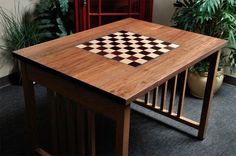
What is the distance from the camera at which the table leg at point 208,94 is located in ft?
7.11

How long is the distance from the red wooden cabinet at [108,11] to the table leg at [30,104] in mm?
1221

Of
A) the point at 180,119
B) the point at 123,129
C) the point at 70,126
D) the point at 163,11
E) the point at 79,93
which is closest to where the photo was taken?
the point at 123,129

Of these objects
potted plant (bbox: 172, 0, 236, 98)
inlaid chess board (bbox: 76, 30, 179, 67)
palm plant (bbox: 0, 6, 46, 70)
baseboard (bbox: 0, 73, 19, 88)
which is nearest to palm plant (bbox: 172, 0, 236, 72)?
potted plant (bbox: 172, 0, 236, 98)

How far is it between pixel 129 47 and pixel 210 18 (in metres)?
0.95

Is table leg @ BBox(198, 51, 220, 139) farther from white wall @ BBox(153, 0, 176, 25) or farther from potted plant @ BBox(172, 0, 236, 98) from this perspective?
white wall @ BBox(153, 0, 176, 25)

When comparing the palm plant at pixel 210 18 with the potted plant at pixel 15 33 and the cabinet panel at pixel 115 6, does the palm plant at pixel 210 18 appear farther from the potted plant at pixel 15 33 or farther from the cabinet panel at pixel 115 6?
the potted plant at pixel 15 33

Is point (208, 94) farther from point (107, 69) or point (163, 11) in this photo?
point (163, 11)

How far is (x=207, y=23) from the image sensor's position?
2.75 metres

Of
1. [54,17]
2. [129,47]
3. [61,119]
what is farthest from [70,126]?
[54,17]

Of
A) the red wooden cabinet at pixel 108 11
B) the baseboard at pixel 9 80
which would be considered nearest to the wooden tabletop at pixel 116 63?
the red wooden cabinet at pixel 108 11

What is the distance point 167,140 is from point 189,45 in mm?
718

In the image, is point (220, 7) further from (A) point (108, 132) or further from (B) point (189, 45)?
(A) point (108, 132)

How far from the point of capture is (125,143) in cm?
156

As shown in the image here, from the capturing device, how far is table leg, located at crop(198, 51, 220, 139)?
2166mm
